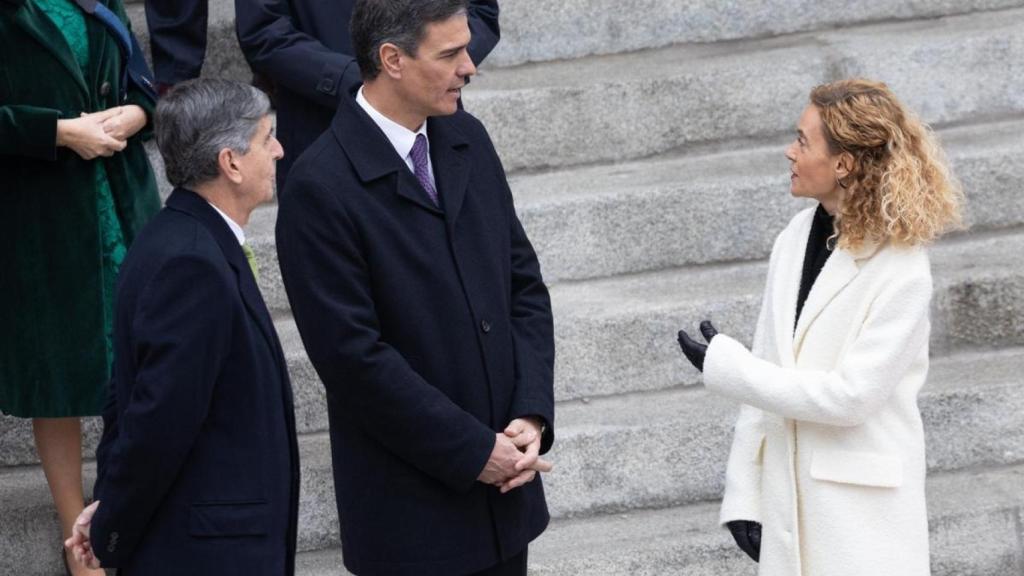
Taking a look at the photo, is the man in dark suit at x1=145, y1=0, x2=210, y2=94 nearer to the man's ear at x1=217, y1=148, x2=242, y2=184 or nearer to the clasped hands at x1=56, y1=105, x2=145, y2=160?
the clasped hands at x1=56, y1=105, x2=145, y2=160

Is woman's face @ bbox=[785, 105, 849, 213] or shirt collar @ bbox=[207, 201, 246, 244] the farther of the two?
woman's face @ bbox=[785, 105, 849, 213]

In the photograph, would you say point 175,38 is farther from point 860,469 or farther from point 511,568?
point 860,469

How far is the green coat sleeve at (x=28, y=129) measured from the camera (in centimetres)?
381

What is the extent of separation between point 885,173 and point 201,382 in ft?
4.48

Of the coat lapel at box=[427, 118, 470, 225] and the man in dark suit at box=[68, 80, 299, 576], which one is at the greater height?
the coat lapel at box=[427, 118, 470, 225]

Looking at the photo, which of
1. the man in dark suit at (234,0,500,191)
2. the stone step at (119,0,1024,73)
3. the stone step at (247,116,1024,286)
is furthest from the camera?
the stone step at (119,0,1024,73)

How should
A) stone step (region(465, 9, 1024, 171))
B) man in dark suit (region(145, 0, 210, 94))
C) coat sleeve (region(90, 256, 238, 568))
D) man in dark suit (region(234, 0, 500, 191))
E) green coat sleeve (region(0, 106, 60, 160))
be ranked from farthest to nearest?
stone step (region(465, 9, 1024, 171)), man in dark suit (region(145, 0, 210, 94)), man in dark suit (region(234, 0, 500, 191)), green coat sleeve (region(0, 106, 60, 160)), coat sleeve (region(90, 256, 238, 568))

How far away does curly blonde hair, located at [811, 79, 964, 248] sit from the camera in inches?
118

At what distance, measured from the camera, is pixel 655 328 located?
14.9 feet

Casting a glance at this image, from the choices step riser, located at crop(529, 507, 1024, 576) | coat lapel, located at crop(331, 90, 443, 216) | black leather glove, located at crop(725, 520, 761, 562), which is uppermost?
coat lapel, located at crop(331, 90, 443, 216)

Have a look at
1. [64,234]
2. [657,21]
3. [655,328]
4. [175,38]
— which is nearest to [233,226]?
[64,234]

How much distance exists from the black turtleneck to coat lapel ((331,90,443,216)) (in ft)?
2.54

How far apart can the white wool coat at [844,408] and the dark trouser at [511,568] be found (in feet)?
1.64

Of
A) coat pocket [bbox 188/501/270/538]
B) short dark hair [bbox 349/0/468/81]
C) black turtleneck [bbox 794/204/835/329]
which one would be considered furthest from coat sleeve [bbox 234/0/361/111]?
coat pocket [bbox 188/501/270/538]
